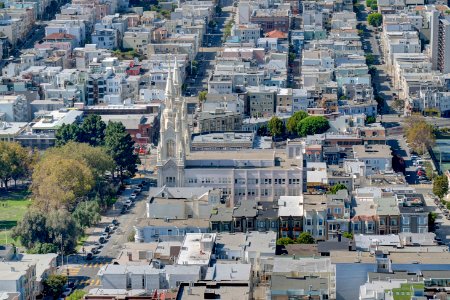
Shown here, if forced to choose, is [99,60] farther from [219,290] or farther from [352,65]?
[219,290]

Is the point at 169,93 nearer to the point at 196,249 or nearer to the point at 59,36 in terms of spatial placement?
the point at 196,249

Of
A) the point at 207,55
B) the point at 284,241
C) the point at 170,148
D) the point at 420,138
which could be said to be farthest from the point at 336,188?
the point at 207,55

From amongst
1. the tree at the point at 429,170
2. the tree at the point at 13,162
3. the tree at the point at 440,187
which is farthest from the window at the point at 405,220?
the tree at the point at 13,162

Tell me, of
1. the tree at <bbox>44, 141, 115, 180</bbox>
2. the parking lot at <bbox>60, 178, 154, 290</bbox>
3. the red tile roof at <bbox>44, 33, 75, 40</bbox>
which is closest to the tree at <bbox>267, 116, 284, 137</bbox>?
the parking lot at <bbox>60, 178, 154, 290</bbox>

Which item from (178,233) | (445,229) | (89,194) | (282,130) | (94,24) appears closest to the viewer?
(178,233)

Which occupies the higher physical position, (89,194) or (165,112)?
(165,112)

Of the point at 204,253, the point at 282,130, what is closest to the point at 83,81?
the point at 282,130
